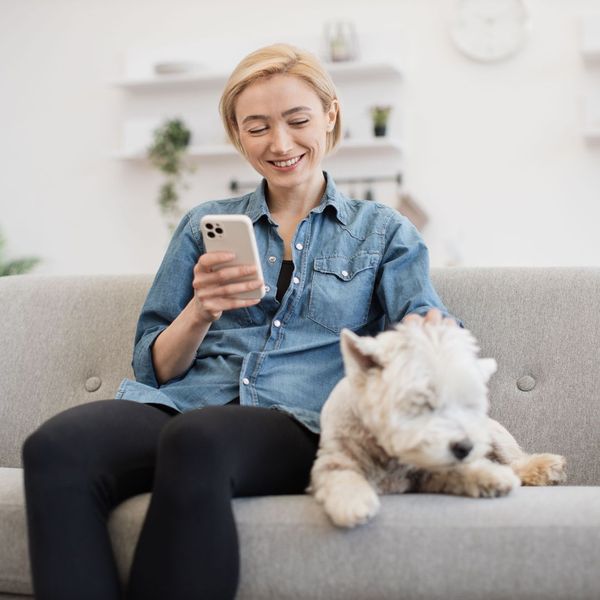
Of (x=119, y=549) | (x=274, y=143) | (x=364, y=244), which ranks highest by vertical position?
(x=274, y=143)

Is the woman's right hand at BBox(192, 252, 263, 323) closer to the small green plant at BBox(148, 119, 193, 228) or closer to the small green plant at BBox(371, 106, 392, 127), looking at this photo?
the small green plant at BBox(371, 106, 392, 127)

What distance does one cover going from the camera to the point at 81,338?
2348mm

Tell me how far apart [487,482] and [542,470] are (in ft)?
0.94

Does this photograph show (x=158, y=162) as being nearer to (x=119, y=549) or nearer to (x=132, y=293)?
(x=132, y=293)

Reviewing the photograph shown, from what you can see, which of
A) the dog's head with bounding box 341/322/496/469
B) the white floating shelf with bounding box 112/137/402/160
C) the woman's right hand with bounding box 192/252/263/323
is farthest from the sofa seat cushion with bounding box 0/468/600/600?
the white floating shelf with bounding box 112/137/402/160

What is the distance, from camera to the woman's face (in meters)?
1.93

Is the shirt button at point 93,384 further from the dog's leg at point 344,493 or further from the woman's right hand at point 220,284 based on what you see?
the dog's leg at point 344,493

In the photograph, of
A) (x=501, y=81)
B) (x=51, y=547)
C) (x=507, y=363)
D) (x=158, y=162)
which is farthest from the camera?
(x=158, y=162)

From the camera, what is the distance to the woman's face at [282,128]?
1928 mm

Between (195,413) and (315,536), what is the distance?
11.0 inches

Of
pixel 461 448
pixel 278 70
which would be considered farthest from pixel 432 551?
pixel 278 70

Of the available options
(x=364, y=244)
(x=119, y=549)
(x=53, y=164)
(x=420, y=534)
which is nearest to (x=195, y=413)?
(x=119, y=549)

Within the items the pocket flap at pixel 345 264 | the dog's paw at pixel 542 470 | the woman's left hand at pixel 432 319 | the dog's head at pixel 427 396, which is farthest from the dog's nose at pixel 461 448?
the pocket flap at pixel 345 264

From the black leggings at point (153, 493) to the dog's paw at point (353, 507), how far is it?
0.53 feet
